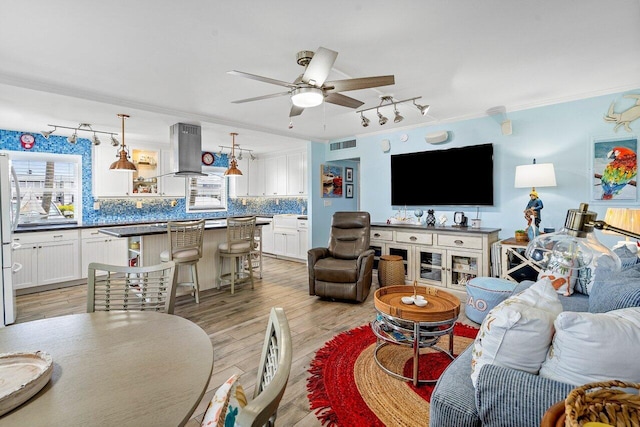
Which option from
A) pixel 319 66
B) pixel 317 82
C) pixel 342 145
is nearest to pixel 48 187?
pixel 342 145

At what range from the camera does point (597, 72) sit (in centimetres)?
291

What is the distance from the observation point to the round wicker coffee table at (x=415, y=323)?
2.15 metres

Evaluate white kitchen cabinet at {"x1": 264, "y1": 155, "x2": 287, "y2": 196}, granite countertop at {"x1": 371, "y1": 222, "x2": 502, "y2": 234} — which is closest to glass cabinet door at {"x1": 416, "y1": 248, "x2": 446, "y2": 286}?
granite countertop at {"x1": 371, "y1": 222, "x2": 502, "y2": 234}

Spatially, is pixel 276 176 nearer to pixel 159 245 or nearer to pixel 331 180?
pixel 331 180

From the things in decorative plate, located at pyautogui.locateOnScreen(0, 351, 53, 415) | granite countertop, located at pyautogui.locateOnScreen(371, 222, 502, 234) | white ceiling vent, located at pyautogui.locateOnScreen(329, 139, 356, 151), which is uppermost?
white ceiling vent, located at pyautogui.locateOnScreen(329, 139, 356, 151)

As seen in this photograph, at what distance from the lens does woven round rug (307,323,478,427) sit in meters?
1.86

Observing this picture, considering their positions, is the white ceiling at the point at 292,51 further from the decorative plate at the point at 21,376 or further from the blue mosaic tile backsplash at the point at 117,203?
the decorative plate at the point at 21,376

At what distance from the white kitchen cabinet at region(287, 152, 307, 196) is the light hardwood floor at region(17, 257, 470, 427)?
86.4 inches

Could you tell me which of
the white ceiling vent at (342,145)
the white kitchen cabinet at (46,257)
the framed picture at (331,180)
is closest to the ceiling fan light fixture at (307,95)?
the white ceiling vent at (342,145)

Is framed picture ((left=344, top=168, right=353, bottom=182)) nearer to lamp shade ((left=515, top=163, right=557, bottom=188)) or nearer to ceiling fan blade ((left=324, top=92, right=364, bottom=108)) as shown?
lamp shade ((left=515, top=163, right=557, bottom=188))

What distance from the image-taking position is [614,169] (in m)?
3.35

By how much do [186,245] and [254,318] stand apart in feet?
4.20

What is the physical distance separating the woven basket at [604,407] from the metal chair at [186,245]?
3.67 metres

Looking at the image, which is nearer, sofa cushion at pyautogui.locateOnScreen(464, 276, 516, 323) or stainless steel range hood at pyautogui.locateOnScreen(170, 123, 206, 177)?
sofa cushion at pyautogui.locateOnScreen(464, 276, 516, 323)
